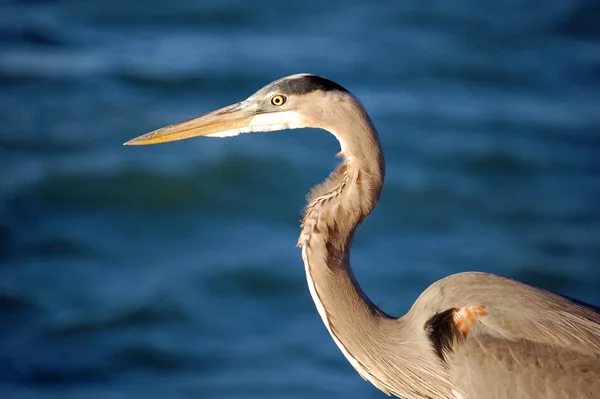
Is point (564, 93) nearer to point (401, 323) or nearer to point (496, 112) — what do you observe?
point (496, 112)

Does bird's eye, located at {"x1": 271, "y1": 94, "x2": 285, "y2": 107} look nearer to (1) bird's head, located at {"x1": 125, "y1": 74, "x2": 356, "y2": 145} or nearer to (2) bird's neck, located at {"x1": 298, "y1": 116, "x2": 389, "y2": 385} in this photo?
(1) bird's head, located at {"x1": 125, "y1": 74, "x2": 356, "y2": 145}

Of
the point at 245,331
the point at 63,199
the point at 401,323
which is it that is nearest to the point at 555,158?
the point at 245,331

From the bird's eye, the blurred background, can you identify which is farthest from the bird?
the blurred background

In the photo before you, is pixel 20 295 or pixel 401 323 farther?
pixel 20 295

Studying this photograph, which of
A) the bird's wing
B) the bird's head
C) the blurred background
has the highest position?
the blurred background

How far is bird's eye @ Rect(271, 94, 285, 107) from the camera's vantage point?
3936 millimetres

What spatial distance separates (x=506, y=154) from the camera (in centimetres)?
1065

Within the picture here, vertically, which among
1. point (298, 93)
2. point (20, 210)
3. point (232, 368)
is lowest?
point (298, 93)

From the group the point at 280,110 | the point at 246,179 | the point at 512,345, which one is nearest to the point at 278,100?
the point at 280,110

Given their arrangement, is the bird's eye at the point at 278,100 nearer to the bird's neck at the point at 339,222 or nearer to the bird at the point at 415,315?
the bird at the point at 415,315

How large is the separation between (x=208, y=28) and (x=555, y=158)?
13.8 feet

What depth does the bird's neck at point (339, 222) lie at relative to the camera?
3.78 metres

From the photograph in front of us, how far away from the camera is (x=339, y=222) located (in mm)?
3789

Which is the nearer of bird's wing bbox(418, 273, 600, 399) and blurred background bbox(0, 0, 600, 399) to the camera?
bird's wing bbox(418, 273, 600, 399)
